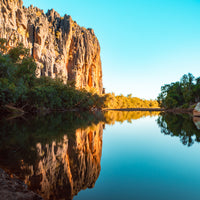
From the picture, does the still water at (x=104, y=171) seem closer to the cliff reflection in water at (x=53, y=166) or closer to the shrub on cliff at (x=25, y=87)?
the cliff reflection in water at (x=53, y=166)

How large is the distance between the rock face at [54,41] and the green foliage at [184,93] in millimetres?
35531

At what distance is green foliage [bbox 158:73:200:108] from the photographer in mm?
52975

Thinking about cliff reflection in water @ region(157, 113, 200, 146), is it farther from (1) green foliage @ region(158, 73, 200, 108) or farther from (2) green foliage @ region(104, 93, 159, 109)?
(2) green foliage @ region(104, 93, 159, 109)

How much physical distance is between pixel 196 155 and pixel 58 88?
40.8m

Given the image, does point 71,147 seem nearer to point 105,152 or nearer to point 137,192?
point 105,152

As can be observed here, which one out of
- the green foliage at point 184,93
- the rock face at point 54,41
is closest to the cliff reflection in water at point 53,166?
the rock face at point 54,41

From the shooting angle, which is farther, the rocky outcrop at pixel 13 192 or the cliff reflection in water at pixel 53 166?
the cliff reflection in water at pixel 53 166

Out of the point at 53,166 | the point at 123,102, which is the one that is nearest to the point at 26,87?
the point at 53,166

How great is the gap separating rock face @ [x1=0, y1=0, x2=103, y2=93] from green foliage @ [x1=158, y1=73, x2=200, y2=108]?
117 feet

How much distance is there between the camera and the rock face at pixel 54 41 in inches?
2054

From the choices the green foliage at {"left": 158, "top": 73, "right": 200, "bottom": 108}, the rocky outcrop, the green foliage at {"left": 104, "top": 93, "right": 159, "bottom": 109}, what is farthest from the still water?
the green foliage at {"left": 104, "top": 93, "right": 159, "bottom": 109}

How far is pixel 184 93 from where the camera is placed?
5466 cm

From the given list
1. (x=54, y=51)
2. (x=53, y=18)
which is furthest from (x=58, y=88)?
(x=53, y=18)

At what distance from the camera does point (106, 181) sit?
13.5 ft
